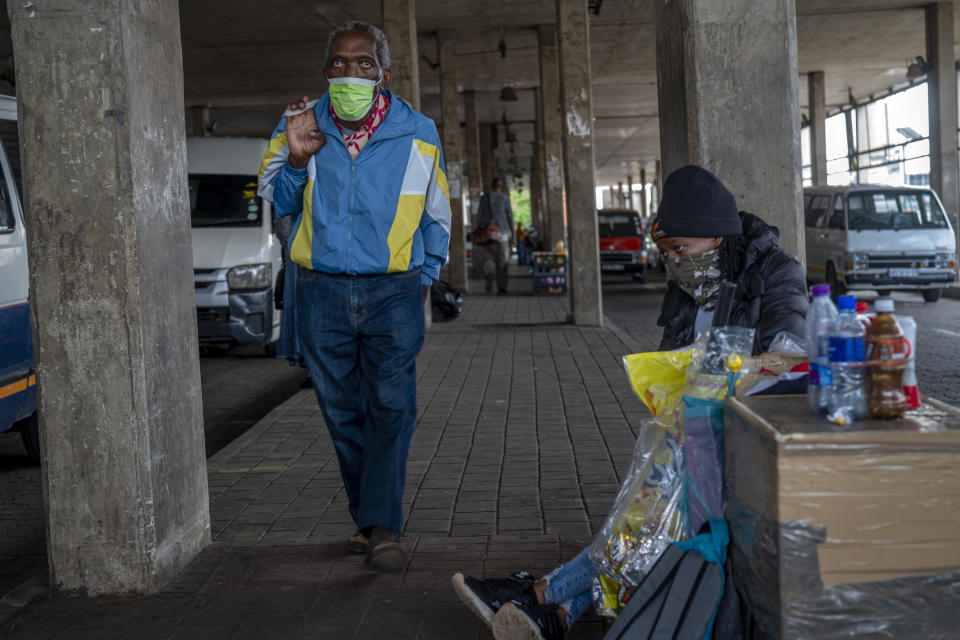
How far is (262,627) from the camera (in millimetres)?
3652

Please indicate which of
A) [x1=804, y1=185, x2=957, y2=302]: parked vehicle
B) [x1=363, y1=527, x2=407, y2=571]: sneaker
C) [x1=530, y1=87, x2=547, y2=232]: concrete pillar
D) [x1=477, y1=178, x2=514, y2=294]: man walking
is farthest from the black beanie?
[x1=530, y1=87, x2=547, y2=232]: concrete pillar

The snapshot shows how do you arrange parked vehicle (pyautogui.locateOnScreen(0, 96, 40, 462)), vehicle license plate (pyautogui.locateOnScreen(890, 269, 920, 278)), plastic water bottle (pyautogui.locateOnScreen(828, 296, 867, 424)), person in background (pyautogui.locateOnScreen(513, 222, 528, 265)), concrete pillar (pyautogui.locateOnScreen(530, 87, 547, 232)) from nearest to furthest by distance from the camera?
plastic water bottle (pyautogui.locateOnScreen(828, 296, 867, 424))
parked vehicle (pyautogui.locateOnScreen(0, 96, 40, 462))
vehicle license plate (pyautogui.locateOnScreen(890, 269, 920, 278))
concrete pillar (pyautogui.locateOnScreen(530, 87, 547, 232))
person in background (pyautogui.locateOnScreen(513, 222, 528, 265))

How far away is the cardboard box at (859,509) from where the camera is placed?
7.75 feet

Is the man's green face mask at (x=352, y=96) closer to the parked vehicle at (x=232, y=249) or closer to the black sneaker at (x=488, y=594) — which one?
the black sneaker at (x=488, y=594)

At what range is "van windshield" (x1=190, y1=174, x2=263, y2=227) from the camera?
11773 millimetres

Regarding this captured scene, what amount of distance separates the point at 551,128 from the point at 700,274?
21.9 meters

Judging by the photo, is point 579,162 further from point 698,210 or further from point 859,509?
point 859,509

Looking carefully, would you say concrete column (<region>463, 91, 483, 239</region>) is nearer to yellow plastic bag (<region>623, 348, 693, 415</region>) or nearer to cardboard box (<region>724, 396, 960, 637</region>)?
yellow plastic bag (<region>623, 348, 693, 415</region>)

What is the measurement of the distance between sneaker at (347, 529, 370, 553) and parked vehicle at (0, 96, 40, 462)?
7.60 feet

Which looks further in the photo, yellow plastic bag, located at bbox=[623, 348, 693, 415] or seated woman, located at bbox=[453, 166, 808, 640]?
seated woman, located at bbox=[453, 166, 808, 640]

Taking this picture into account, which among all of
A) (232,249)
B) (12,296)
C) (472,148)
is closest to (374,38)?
(12,296)

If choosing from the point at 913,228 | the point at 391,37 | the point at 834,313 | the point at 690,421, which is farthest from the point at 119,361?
the point at 913,228

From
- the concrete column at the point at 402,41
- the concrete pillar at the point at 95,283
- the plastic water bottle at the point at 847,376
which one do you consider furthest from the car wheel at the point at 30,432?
the concrete column at the point at 402,41

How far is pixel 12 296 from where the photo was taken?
5.85 metres
